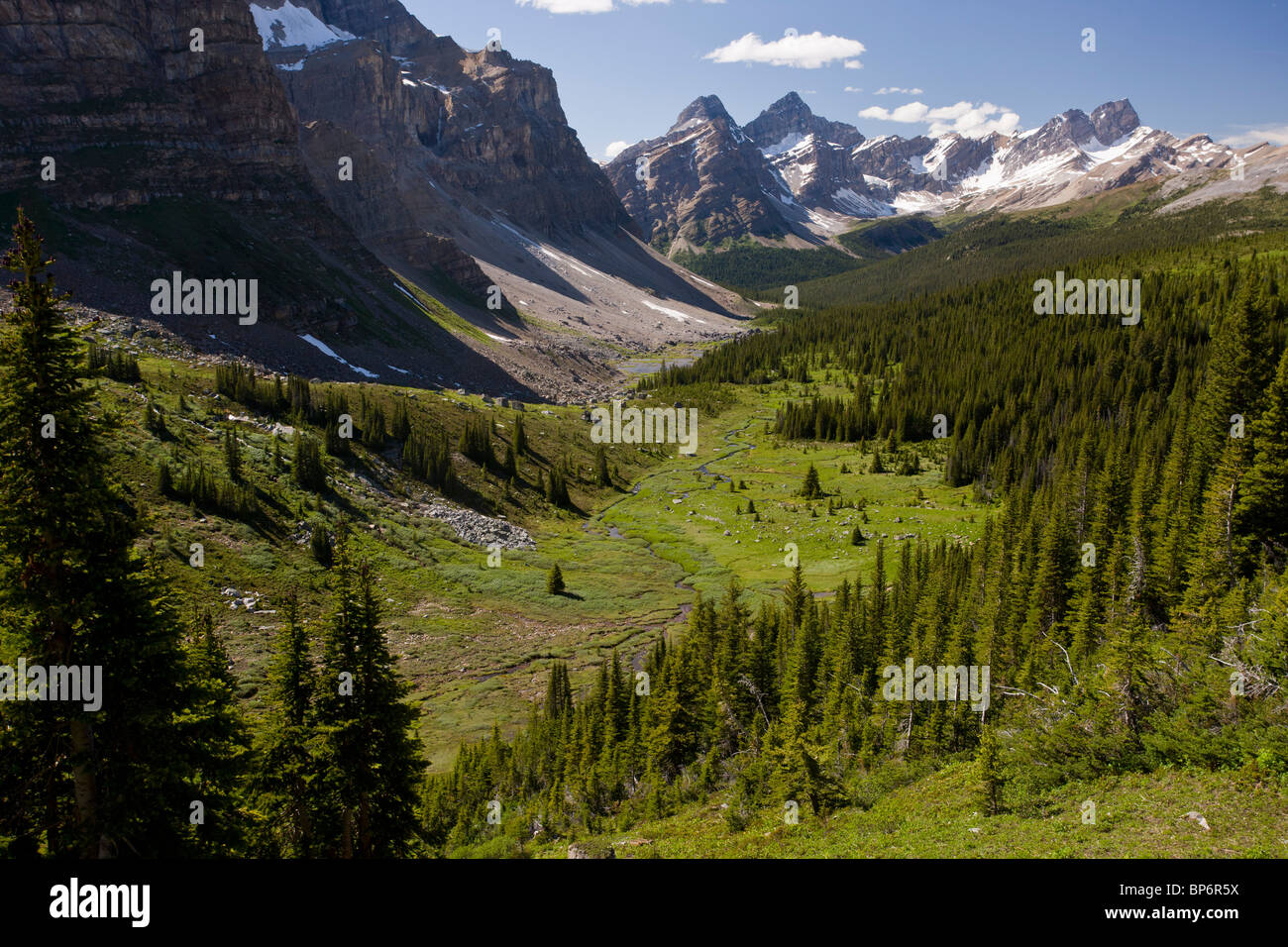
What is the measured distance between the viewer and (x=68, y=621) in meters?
13.8

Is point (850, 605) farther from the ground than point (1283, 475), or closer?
closer

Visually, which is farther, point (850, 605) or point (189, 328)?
point (189, 328)

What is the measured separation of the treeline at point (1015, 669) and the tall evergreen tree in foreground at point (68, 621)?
19.9m

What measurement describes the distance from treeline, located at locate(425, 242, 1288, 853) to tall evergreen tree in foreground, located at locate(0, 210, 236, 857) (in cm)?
1989

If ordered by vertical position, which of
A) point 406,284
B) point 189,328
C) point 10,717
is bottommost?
point 10,717

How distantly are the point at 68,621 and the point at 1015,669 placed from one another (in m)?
38.5

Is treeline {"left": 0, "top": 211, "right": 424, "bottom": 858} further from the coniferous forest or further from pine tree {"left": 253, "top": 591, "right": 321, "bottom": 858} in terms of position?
pine tree {"left": 253, "top": 591, "right": 321, "bottom": 858}

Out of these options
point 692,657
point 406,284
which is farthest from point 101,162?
point 692,657

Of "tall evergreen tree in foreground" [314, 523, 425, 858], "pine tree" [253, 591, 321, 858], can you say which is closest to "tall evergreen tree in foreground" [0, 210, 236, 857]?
"tall evergreen tree in foreground" [314, 523, 425, 858]

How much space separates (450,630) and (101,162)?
13515 cm

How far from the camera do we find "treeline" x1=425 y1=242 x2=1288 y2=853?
19.1 metres

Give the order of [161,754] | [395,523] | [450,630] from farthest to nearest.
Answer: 1. [395,523]
2. [450,630]
3. [161,754]
